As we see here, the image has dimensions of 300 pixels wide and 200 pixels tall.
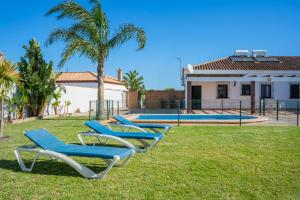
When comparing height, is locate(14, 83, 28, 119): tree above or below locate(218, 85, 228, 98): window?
below

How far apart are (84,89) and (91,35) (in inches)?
473

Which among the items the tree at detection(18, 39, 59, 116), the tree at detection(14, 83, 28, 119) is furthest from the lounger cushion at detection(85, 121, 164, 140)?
the tree at detection(18, 39, 59, 116)

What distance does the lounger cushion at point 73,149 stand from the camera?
5.95 m

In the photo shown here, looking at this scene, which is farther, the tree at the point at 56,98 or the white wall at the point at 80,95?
the white wall at the point at 80,95

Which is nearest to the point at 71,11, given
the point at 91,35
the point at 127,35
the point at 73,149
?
the point at 91,35

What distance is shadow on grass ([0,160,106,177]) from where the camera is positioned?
6321 mm

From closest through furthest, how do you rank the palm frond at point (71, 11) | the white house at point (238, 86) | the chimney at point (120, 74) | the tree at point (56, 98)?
the palm frond at point (71, 11)
the tree at point (56, 98)
the white house at point (238, 86)
the chimney at point (120, 74)

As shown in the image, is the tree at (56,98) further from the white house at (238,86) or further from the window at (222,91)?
the window at (222,91)

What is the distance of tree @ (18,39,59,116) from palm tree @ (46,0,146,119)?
256cm

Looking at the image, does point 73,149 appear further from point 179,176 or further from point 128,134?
point 128,134

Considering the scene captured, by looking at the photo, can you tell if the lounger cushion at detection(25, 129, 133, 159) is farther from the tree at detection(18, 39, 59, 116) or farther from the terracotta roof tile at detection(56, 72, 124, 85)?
the terracotta roof tile at detection(56, 72, 124, 85)

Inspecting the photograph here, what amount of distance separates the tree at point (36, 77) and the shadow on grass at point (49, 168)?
12606 millimetres

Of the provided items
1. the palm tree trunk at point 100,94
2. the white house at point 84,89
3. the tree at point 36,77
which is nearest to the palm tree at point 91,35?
the palm tree trunk at point 100,94

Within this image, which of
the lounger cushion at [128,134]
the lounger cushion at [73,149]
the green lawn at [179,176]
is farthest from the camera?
the lounger cushion at [128,134]
